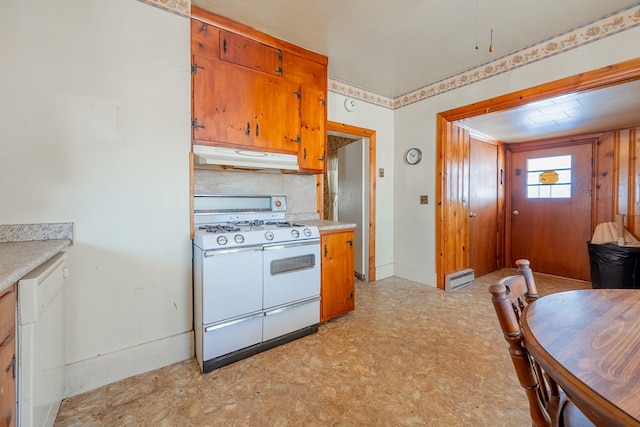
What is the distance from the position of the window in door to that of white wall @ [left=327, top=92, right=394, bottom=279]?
234 cm

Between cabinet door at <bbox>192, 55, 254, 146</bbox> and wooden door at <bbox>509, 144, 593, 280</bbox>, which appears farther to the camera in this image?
wooden door at <bbox>509, 144, 593, 280</bbox>

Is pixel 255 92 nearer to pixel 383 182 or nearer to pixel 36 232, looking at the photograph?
pixel 36 232

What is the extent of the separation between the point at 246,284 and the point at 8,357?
117 centimetres

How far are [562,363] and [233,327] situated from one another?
70.8 inches

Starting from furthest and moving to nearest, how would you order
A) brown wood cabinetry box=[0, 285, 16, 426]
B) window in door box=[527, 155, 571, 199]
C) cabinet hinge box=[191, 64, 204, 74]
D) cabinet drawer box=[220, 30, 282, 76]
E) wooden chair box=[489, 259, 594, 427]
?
window in door box=[527, 155, 571, 199], cabinet drawer box=[220, 30, 282, 76], cabinet hinge box=[191, 64, 204, 74], brown wood cabinetry box=[0, 285, 16, 426], wooden chair box=[489, 259, 594, 427]

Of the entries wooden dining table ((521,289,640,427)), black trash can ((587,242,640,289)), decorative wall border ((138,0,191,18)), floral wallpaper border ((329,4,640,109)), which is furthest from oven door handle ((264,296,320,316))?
black trash can ((587,242,640,289))

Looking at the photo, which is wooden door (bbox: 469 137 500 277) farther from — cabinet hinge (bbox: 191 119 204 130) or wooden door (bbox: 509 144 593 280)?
cabinet hinge (bbox: 191 119 204 130)

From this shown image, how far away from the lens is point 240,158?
7.07 feet

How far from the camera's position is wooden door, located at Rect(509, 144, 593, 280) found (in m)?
3.80

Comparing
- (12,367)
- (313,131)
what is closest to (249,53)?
(313,131)

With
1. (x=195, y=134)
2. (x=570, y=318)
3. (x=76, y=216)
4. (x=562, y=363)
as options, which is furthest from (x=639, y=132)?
(x=76, y=216)

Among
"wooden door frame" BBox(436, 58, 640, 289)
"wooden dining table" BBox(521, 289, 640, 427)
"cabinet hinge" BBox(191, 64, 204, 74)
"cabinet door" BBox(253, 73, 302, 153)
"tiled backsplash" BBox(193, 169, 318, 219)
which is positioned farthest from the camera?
"wooden door frame" BBox(436, 58, 640, 289)

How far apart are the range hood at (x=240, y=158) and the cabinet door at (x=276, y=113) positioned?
0.10 metres

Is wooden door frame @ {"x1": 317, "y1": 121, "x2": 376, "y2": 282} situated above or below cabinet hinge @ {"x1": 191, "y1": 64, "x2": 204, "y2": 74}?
below
